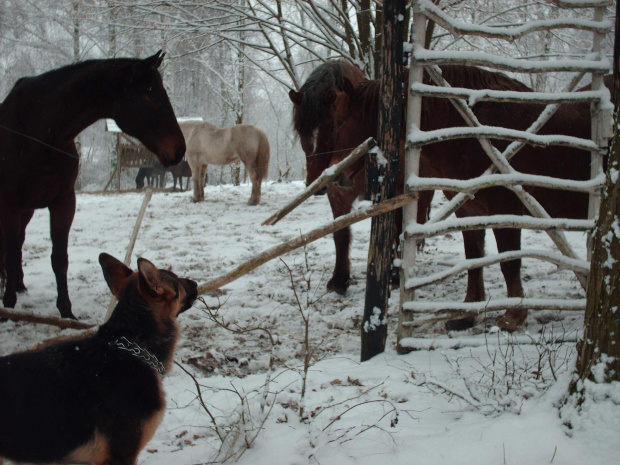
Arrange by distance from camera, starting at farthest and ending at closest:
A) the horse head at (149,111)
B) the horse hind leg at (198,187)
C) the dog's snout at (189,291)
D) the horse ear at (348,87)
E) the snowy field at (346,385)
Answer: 1. the horse hind leg at (198,187)
2. the horse head at (149,111)
3. the horse ear at (348,87)
4. the dog's snout at (189,291)
5. the snowy field at (346,385)

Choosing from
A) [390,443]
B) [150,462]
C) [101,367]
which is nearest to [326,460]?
[390,443]

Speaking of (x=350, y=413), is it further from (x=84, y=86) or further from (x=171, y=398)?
(x=84, y=86)

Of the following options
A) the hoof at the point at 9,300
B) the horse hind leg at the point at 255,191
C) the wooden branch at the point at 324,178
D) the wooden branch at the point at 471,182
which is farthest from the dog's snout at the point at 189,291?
the horse hind leg at the point at 255,191

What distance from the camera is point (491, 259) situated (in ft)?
10.9

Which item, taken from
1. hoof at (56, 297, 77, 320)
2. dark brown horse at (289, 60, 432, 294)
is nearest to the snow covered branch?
dark brown horse at (289, 60, 432, 294)

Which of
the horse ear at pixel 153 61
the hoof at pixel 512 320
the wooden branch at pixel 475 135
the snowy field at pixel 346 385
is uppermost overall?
the horse ear at pixel 153 61

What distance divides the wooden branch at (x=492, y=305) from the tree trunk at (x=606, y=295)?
1.01 m

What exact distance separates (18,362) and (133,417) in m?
0.54

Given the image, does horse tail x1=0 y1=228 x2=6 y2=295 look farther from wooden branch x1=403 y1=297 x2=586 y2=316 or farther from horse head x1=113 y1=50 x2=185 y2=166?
wooden branch x1=403 y1=297 x2=586 y2=316

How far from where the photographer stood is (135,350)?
2213mm

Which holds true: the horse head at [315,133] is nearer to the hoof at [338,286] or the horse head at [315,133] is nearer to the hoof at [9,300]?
the hoof at [338,286]

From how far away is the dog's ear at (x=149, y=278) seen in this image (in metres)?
2.08

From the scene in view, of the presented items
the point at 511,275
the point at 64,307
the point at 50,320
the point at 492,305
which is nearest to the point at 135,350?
the point at 50,320

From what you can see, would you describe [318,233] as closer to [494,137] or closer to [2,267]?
[494,137]
